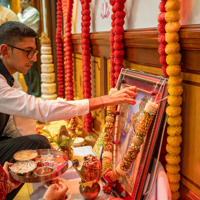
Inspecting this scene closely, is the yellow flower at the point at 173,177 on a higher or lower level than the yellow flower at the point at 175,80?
lower

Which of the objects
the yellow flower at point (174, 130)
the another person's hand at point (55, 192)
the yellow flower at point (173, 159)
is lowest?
the another person's hand at point (55, 192)

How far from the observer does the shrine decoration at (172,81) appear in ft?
4.11

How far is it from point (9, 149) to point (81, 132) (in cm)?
142

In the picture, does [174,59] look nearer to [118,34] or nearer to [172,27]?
[172,27]

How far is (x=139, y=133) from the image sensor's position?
4.56 feet

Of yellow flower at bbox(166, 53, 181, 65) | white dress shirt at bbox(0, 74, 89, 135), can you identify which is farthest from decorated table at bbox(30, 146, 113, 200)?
yellow flower at bbox(166, 53, 181, 65)

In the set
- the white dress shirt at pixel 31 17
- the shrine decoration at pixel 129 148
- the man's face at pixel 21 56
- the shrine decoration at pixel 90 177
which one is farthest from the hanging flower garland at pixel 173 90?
the white dress shirt at pixel 31 17

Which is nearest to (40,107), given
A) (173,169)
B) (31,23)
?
(173,169)

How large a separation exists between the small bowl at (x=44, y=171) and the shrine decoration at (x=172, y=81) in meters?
0.69

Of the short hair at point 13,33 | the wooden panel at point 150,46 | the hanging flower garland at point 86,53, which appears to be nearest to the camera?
the wooden panel at point 150,46

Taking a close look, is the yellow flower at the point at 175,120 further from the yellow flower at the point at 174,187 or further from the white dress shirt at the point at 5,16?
the white dress shirt at the point at 5,16

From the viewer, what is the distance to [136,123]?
5.20 ft

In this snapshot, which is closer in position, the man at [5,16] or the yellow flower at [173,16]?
the yellow flower at [173,16]

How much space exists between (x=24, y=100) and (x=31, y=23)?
3459mm
